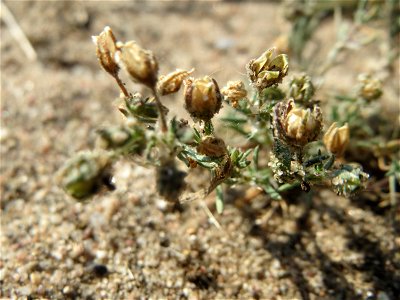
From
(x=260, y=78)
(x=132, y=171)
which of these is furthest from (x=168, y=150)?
(x=132, y=171)

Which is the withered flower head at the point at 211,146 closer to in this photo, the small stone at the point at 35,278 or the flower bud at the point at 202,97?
the flower bud at the point at 202,97

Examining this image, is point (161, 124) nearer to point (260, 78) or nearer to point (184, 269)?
point (260, 78)

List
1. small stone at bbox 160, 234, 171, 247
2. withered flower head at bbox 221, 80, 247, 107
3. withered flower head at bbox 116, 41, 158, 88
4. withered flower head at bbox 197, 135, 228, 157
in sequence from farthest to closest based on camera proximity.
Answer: small stone at bbox 160, 234, 171, 247 < withered flower head at bbox 221, 80, 247, 107 < withered flower head at bbox 197, 135, 228, 157 < withered flower head at bbox 116, 41, 158, 88

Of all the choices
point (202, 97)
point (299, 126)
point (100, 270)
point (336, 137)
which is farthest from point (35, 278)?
point (336, 137)

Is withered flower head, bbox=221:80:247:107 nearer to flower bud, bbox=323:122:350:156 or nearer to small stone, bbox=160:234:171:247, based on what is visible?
flower bud, bbox=323:122:350:156

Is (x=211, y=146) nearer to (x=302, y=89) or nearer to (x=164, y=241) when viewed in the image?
(x=302, y=89)

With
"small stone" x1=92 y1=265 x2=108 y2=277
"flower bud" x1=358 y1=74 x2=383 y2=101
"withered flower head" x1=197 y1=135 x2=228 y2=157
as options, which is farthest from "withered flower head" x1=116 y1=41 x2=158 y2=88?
"flower bud" x1=358 y1=74 x2=383 y2=101
